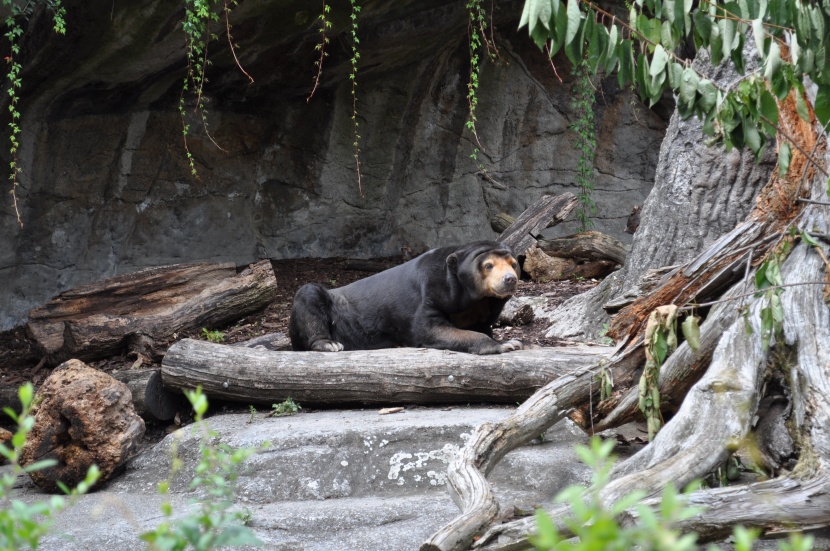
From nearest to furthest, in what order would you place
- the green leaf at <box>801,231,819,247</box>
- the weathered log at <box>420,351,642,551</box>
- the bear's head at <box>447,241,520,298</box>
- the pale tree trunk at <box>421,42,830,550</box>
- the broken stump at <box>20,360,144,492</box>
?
the weathered log at <box>420,351,642,551</box> → the pale tree trunk at <box>421,42,830,550</box> → the green leaf at <box>801,231,819,247</box> → the broken stump at <box>20,360,144,492</box> → the bear's head at <box>447,241,520,298</box>

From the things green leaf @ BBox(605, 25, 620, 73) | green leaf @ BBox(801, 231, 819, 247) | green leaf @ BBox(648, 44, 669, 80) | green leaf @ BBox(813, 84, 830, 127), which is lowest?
green leaf @ BBox(801, 231, 819, 247)

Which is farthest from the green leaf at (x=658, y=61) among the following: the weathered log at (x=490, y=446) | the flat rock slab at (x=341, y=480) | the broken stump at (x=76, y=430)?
the broken stump at (x=76, y=430)

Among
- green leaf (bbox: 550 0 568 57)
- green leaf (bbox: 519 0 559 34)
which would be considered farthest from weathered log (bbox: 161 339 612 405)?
green leaf (bbox: 519 0 559 34)

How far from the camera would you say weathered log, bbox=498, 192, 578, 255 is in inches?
375

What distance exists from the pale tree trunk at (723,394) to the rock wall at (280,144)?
559cm

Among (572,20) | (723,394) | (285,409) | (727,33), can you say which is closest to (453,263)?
(285,409)

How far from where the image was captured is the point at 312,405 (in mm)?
6164

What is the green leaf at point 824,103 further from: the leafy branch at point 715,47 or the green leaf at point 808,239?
the green leaf at point 808,239

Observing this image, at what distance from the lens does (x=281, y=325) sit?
8.86 meters

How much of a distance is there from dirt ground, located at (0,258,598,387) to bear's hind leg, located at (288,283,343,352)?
1.05 metres

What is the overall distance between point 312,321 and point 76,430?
7.65 feet

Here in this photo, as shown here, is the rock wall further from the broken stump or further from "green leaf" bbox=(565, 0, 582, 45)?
"green leaf" bbox=(565, 0, 582, 45)

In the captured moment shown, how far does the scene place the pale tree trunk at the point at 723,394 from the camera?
316 cm

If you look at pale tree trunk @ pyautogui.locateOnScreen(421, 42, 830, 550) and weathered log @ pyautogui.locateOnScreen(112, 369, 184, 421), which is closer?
pale tree trunk @ pyautogui.locateOnScreen(421, 42, 830, 550)
